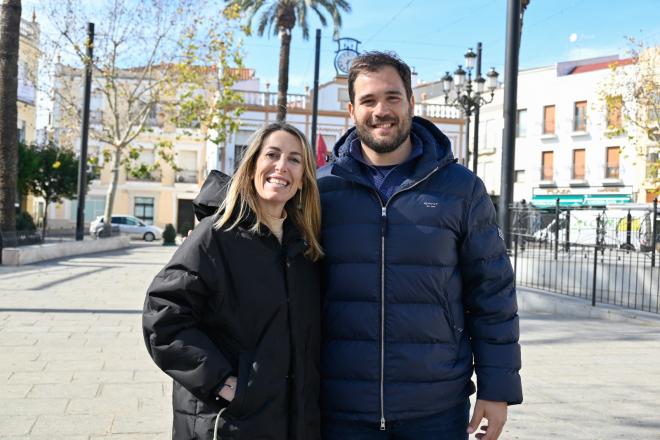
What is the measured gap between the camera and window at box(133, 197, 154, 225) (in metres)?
49.7

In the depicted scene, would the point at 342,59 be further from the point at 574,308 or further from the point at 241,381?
the point at 241,381

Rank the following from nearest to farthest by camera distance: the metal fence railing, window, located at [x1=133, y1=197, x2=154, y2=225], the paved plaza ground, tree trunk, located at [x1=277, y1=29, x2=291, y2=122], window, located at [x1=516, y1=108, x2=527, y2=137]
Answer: the paved plaza ground < the metal fence railing < tree trunk, located at [x1=277, y1=29, x2=291, y2=122] < window, located at [x1=516, y1=108, x2=527, y2=137] < window, located at [x1=133, y1=197, x2=154, y2=225]

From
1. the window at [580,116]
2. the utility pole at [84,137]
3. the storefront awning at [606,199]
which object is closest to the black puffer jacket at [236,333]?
the utility pole at [84,137]

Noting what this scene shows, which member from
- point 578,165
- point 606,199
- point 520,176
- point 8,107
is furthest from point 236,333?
point 520,176

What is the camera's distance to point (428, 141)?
279cm

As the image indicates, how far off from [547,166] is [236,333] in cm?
4457

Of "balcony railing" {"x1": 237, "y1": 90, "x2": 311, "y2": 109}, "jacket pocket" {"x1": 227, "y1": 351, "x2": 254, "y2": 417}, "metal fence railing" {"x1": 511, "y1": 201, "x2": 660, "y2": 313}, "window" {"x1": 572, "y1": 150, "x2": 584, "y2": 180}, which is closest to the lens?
"jacket pocket" {"x1": 227, "y1": 351, "x2": 254, "y2": 417}

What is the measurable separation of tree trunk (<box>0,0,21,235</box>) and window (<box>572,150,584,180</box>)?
34.3 m

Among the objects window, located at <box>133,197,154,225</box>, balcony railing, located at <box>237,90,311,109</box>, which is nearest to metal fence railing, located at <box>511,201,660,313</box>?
balcony railing, located at <box>237,90,311,109</box>

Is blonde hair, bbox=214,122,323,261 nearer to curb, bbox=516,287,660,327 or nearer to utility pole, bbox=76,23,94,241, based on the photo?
curb, bbox=516,287,660,327

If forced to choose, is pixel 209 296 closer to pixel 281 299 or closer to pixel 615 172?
pixel 281 299

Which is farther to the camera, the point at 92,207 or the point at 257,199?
the point at 92,207

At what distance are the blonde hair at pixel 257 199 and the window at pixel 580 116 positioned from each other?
1679 inches

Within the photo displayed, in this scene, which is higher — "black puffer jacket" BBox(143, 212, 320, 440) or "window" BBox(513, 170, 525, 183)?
"window" BBox(513, 170, 525, 183)
